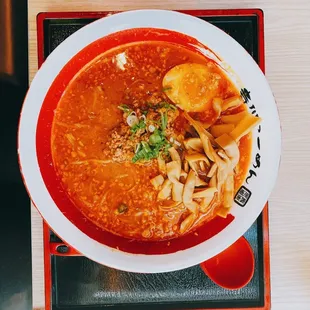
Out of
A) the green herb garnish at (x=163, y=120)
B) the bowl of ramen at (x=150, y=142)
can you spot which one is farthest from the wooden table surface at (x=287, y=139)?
the green herb garnish at (x=163, y=120)

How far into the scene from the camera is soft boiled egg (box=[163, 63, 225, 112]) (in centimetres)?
171

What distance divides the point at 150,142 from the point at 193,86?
0.80 feet

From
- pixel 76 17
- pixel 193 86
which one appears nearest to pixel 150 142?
pixel 193 86

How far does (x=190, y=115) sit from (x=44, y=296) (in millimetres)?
796

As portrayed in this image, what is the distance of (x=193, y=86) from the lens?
1729 mm

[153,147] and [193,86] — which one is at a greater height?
[193,86]

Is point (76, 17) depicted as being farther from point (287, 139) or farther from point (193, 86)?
point (287, 139)

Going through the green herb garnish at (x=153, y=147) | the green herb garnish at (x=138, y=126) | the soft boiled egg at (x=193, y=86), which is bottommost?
the green herb garnish at (x=153, y=147)

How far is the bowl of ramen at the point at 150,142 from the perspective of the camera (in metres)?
1.66

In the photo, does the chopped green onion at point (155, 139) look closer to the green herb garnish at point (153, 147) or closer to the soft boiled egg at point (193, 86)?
the green herb garnish at point (153, 147)

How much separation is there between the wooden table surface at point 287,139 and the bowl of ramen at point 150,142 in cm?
17

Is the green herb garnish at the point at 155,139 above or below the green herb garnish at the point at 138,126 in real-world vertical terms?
below

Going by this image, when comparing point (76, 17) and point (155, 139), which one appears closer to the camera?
point (155, 139)

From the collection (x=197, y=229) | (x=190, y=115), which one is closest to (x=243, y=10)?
(x=190, y=115)
